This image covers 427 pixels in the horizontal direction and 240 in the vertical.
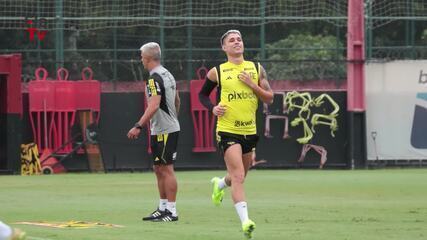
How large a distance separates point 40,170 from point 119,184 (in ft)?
13.8

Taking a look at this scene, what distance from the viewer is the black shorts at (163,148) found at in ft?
44.6

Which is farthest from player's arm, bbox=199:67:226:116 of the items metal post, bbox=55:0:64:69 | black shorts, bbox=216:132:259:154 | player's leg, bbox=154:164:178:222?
metal post, bbox=55:0:64:69

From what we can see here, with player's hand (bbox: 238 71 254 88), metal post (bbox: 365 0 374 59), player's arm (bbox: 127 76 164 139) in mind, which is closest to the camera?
player's hand (bbox: 238 71 254 88)

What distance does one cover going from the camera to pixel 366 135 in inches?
1031

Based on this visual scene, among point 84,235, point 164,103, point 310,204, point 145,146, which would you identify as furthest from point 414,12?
point 84,235

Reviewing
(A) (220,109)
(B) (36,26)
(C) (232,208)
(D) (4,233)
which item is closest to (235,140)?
(A) (220,109)

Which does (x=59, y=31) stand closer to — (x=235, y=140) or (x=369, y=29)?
(x=369, y=29)

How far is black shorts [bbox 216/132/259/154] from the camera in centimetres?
1226

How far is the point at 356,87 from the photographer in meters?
25.9

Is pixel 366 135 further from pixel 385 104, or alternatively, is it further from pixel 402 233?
pixel 402 233

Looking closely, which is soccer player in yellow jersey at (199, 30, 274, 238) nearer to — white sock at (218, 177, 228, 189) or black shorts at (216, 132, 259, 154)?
black shorts at (216, 132, 259, 154)

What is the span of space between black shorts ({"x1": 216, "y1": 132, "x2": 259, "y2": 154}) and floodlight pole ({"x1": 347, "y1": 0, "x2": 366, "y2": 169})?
13.7 meters

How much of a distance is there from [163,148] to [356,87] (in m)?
13.0

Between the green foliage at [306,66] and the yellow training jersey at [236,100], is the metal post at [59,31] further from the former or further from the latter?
the yellow training jersey at [236,100]
